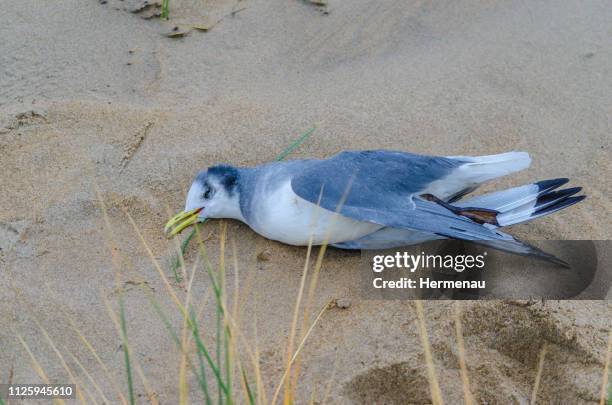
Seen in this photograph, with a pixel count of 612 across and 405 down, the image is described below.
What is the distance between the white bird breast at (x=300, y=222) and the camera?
344cm

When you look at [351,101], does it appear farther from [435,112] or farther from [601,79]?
[601,79]

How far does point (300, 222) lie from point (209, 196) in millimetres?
523

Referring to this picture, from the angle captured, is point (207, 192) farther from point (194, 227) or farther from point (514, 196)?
point (514, 196)

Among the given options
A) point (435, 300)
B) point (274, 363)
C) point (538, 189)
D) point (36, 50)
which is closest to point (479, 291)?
point (435, 300)

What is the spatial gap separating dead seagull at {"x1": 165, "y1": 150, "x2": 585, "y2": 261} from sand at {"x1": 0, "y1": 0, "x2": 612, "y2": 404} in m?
0.18

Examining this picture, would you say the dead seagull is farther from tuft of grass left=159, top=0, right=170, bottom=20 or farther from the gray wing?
tuft of grass left=159, top=0, right=170, bottom=20

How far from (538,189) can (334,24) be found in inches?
86.8

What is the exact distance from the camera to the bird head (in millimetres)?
3699

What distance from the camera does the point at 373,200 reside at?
11.1 feet

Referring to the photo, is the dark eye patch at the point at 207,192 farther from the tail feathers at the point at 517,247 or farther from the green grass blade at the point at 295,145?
the tail feathers at the point at 517,247

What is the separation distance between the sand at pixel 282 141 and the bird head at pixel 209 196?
0.14m

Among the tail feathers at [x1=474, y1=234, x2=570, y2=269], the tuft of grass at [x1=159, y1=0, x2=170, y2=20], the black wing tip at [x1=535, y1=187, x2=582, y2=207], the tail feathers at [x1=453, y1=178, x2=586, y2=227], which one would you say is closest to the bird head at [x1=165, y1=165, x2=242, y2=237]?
the tail feathers at [x1=453, y1=178, x2=586, y2=227]

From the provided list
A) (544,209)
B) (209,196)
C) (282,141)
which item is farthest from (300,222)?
(544,209)

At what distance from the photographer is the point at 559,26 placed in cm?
507
